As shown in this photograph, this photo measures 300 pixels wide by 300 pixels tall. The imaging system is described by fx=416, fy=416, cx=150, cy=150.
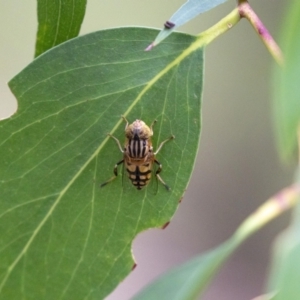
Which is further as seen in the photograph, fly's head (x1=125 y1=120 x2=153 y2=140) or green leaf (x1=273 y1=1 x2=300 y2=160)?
fly's head (x1=125 y1=120 x2=153 y2=140)

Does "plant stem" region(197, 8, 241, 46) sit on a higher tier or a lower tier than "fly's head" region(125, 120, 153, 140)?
higher

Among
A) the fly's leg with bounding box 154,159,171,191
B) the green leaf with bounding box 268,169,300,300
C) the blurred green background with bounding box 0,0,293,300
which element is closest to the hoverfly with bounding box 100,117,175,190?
the fly's leg with bounding box 154,159,171,191

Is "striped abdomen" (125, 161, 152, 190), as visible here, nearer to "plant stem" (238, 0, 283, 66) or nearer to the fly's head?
the fly's head

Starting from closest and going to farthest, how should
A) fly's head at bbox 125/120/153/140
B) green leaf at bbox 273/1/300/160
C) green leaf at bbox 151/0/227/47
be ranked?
green leaf at bbox 273/1/300/160
green leaf at bbox 151/0/227/47
fly's head at bbox 125/120/153/140

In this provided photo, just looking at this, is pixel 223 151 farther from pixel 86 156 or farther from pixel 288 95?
pixel 288 95

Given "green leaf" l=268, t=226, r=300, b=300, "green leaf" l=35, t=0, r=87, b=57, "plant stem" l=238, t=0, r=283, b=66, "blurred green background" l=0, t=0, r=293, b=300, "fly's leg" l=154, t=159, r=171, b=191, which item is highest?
"blurred green background" l=0, t=0, r=293, b=300

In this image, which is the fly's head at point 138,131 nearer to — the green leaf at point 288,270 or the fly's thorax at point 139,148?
the fly's thorax at point 139,148

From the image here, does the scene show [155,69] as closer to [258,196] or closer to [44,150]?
[44,150]
